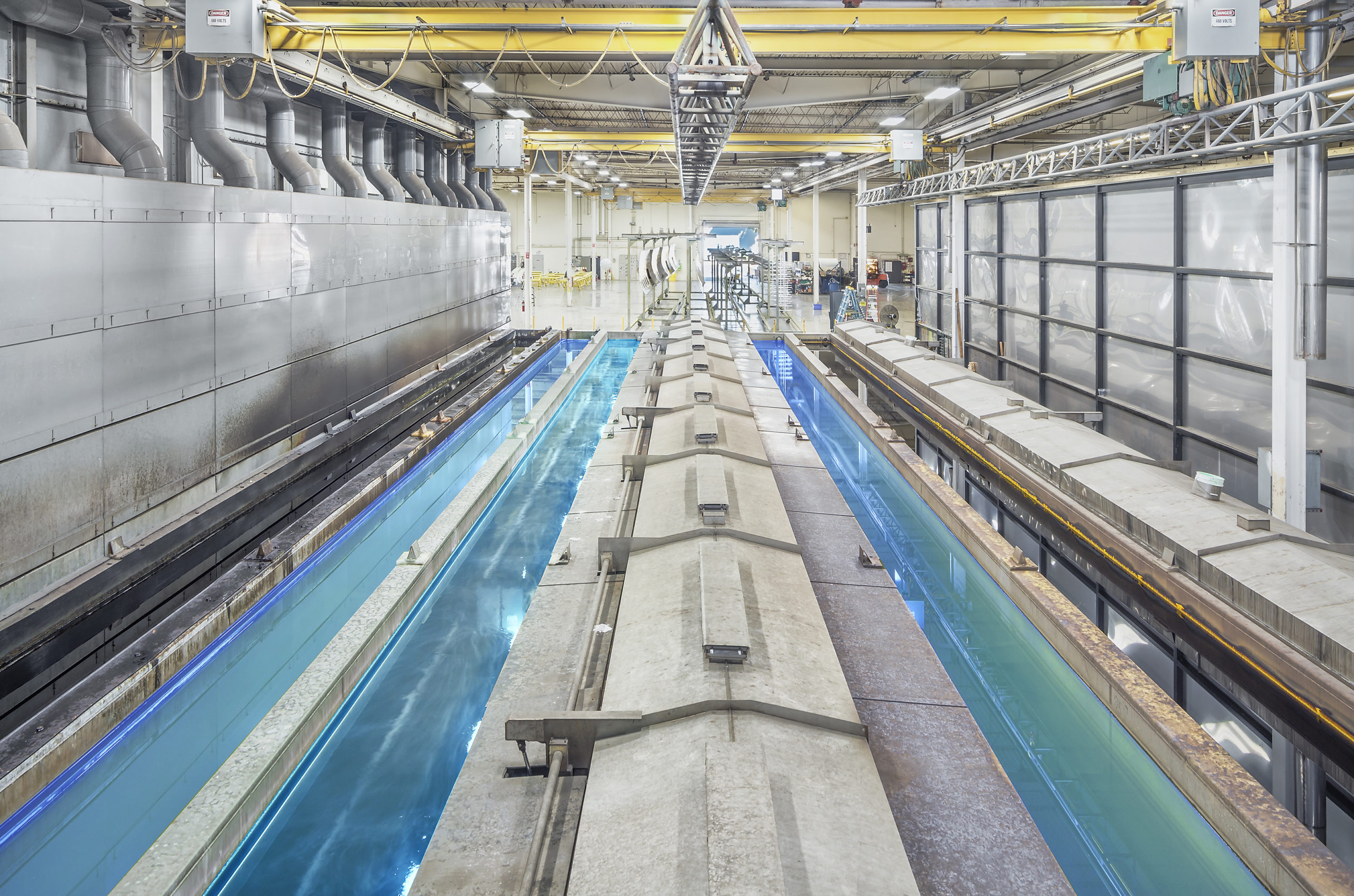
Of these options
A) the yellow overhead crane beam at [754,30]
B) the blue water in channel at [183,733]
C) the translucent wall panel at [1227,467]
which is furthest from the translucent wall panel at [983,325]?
the blue water in channel at [183,733]

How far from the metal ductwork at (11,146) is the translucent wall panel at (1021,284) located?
1253 cm

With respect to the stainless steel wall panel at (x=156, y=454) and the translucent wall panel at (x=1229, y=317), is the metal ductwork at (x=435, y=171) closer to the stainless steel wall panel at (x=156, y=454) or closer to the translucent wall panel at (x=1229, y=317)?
the stainless steel wall panel at (x=156, y=454)

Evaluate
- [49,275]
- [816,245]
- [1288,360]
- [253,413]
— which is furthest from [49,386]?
[816,245]

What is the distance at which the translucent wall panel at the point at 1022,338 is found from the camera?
14.0 metres

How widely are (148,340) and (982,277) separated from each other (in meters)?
13.6

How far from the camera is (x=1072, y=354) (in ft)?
41.8

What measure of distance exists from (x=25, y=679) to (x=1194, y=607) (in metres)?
7.52

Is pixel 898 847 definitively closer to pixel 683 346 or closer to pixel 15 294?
pixel 15 294

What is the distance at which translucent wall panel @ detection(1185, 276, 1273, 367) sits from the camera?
8.57 m

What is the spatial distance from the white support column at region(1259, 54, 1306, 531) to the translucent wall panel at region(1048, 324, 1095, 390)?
491cm

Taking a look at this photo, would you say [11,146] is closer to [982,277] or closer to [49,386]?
[49,386]

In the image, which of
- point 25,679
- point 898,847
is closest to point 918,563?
point 898,847

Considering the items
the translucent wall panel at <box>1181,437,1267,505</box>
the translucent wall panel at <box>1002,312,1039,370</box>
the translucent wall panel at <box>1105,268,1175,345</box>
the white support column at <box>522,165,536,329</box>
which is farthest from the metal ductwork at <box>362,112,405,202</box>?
the translucent wall panel at <box>1181,437,1267,505</box>

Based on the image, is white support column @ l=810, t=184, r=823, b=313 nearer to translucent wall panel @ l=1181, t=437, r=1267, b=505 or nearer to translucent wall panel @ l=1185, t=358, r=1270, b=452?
translucent wall panel @ l=1185, t=358, r=1270, b=452
